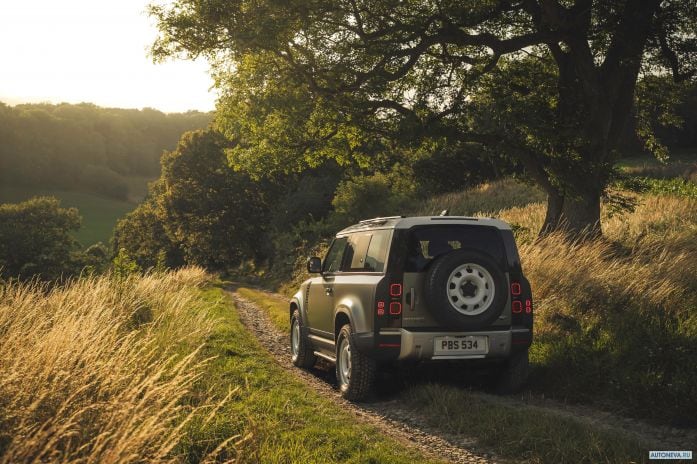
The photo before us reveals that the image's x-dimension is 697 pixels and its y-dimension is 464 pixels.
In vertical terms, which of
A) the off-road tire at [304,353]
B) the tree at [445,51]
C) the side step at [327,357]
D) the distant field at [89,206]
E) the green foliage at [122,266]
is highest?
the tree at [445,51]

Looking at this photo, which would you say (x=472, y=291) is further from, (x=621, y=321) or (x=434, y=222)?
(x=621, y=321)

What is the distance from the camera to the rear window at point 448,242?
829cm

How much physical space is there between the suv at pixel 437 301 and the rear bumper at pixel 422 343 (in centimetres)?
1

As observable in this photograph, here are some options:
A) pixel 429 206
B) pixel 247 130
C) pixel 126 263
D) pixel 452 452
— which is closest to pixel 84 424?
pixel 452 452

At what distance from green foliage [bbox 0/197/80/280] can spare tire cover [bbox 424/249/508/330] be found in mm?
42964

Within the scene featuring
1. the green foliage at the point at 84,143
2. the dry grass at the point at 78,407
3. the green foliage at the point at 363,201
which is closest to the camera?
the dry grass at the point at 78,407

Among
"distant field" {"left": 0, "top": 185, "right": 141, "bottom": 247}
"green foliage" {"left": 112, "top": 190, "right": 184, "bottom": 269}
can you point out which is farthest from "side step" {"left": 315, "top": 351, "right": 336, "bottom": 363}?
"distant field" {"left": 0, "top": 185, "right": 141, "bottom": 247}

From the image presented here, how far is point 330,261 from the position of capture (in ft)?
35.1

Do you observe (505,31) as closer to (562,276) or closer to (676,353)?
(562,276)

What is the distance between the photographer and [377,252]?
8.68m

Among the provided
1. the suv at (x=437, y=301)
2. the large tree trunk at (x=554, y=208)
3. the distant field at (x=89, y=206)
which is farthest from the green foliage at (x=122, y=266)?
the distant field at (x=89, y=206)

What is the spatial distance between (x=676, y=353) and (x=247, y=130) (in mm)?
14006

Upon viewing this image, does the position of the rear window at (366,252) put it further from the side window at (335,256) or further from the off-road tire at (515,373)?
the off-road tire at (515,373)

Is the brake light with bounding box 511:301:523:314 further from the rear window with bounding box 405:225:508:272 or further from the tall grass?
→ the tall grass
